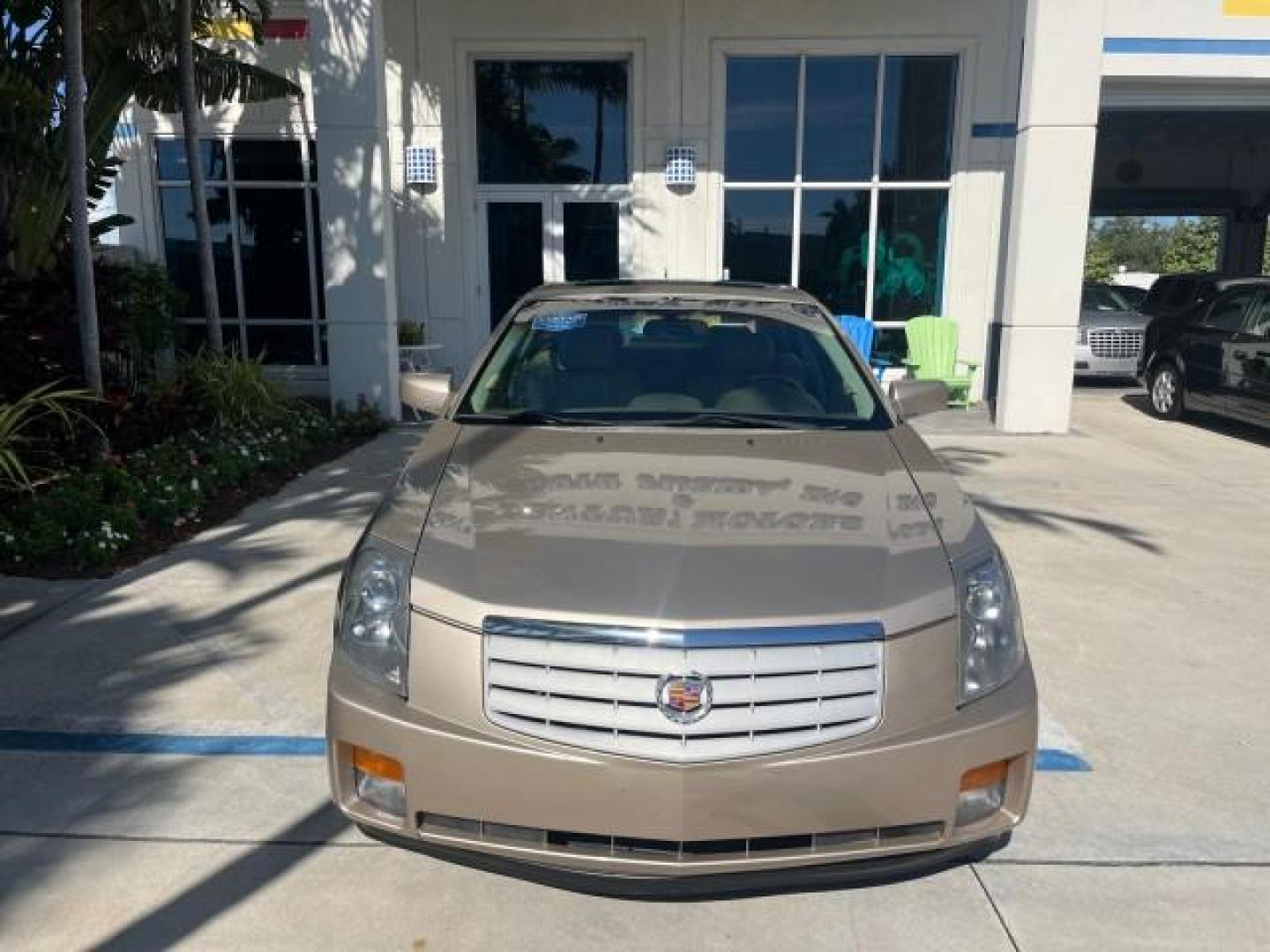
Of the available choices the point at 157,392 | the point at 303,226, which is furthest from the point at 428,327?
the point at 157,392

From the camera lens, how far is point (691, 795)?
232 cm

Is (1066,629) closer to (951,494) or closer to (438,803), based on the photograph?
(951,494)

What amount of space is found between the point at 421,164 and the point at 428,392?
9.10m

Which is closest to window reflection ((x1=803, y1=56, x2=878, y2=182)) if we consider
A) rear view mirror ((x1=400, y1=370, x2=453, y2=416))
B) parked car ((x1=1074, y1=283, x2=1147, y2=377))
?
parked car ((x1=1074, y1=283, x2=1147, y2=377))

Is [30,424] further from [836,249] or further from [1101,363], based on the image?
[1101,363]

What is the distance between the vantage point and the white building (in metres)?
12.4

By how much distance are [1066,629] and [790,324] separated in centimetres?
216

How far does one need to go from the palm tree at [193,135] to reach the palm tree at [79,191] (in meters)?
1.93

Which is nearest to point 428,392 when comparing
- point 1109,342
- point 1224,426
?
point 1224,426

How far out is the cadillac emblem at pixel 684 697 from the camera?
7.71ft

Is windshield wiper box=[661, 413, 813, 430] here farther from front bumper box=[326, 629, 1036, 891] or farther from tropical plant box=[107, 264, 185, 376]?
tropical plant box=[107, 264, 185, 376]

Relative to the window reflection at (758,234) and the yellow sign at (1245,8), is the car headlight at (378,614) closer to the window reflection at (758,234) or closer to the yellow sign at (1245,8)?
the window reflection at (758,234)

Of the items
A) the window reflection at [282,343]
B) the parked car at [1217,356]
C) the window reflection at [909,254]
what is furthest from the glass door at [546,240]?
the parked car at [1217,356]

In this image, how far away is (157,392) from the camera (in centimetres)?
870
